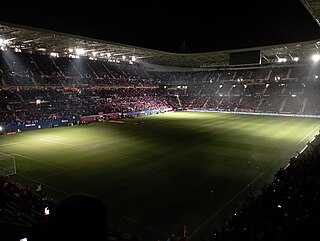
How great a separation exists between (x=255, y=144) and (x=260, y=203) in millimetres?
17816

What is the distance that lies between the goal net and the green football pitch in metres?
0.54

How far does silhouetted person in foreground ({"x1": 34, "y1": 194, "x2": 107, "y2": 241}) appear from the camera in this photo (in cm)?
214

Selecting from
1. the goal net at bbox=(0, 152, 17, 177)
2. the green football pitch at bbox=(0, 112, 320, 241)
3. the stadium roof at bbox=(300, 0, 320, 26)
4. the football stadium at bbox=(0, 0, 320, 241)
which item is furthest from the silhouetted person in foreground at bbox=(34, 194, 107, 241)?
the stadium roof at bbox=(300, 0, 320, 26)

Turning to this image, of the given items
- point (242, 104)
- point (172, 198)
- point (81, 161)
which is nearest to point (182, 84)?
point (242, 104)

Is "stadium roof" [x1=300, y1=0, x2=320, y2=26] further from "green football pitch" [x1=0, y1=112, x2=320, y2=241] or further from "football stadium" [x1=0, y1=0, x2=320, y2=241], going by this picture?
"green football pitch" [x1=0, y1=112, x2=320, y2=241]

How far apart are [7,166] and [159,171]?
11.1 m

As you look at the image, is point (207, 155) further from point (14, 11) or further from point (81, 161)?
point (14, 11)

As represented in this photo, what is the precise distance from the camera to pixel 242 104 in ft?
223

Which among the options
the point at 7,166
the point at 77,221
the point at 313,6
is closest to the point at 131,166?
the point at 7,166

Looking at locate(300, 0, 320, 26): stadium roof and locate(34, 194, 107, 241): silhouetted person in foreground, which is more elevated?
locate(300, 0, 320, 26): stadium roof

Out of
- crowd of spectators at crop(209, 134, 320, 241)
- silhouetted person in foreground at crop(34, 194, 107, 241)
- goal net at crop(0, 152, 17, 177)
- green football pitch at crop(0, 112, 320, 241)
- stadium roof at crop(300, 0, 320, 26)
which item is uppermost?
stadium roof at crop(300, 0, 320, 26)

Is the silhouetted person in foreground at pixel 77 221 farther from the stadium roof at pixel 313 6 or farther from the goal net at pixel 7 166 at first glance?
the stadium roof at pixel 313 6

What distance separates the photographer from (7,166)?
18000mm

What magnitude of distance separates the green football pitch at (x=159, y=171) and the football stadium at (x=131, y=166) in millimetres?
83
